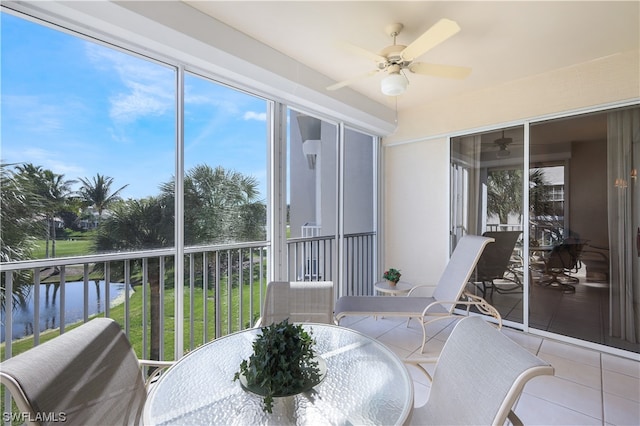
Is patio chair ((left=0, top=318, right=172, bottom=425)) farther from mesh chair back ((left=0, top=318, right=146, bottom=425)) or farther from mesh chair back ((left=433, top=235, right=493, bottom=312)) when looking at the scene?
mesh chair back ((left=433, top=235, right=493, bottom=312))

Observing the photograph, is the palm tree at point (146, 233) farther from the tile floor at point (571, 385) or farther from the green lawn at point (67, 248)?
the tile floor at point (571, 385)

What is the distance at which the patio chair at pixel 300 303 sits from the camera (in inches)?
84.8

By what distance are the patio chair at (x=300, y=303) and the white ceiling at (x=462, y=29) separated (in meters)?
1.80

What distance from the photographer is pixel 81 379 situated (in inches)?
39.6

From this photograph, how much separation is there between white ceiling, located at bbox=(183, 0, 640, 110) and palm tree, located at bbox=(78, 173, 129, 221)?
1389 millimetres

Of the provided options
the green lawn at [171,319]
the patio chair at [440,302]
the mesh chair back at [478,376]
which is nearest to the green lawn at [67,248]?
the green lawn at [171,319]

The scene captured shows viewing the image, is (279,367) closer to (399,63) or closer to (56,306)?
(56,306)

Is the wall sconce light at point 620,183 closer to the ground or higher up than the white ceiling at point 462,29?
closer to the ground

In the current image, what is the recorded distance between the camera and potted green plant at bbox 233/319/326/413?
3.42 ft

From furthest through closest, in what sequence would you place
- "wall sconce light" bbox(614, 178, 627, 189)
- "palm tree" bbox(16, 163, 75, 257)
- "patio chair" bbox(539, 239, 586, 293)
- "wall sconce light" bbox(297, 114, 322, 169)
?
"wall sconce light" bbox(297, 114, 322, 169)
"patio chair" bbox(539, 239, 586, 293)
"wall sconce light" bbox(614, 178, 627, 189)
"palm tree" bbox(16, 163, 75, 257)

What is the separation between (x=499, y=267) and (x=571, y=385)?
1.46 metres

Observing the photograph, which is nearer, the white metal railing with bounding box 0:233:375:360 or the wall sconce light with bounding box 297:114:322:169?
the white metal railing with bounding box 0:233:375:360

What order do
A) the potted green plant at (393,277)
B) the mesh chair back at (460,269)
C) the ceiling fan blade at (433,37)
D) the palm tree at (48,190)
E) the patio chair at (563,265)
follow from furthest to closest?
the potted green plant at (393,277)
the patio chair at (563,265)
the mesh chair back at (460,269)
the palm tree at (48,190)
the ceiling fan blade at (433,37)

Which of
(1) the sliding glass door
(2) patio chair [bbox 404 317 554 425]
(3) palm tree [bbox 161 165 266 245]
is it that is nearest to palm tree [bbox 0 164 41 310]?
(3) palm tree [bbox 161 165 266 245]
